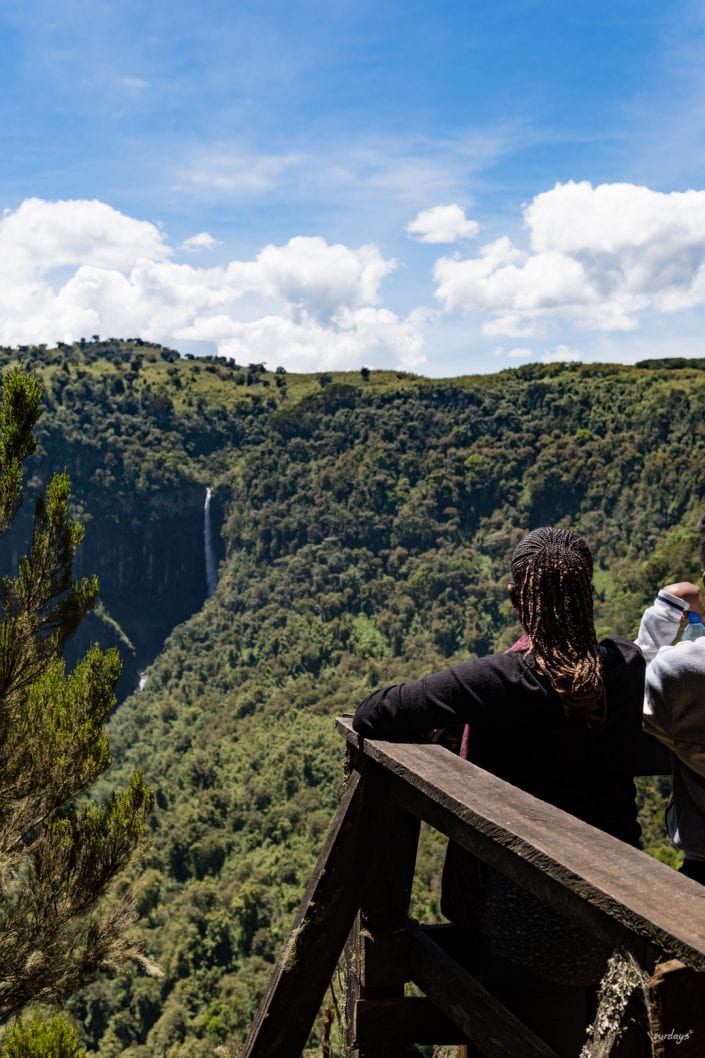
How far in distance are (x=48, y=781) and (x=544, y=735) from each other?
6.07 m

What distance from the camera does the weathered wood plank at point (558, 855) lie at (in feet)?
3.70

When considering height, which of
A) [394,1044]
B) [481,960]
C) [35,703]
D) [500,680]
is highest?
[500,680]

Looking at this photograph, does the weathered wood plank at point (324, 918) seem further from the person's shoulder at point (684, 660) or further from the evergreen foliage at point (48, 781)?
the evergreen foliage at point (48, 781)

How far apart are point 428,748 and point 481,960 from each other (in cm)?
52

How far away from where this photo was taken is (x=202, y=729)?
6644 cm

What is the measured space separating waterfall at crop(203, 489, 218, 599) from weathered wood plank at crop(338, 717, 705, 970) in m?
90.6

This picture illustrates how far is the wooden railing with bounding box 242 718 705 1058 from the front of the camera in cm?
121

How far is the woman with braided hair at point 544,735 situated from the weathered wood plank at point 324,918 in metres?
0.17

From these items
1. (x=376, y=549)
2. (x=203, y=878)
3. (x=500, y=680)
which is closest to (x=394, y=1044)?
(x=500, y=680)

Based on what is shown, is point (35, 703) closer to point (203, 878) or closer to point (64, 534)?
point (64, 534)

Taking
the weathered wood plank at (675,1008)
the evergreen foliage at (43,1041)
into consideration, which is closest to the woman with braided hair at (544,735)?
the weathered wood plank at (675,1008)

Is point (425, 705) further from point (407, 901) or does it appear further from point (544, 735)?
point (407, 901)

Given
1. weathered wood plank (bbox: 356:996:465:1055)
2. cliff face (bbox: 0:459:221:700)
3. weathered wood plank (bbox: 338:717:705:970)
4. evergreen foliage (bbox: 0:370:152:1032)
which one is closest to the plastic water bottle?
weathered wood plank (bbox: 338:717:705:970)

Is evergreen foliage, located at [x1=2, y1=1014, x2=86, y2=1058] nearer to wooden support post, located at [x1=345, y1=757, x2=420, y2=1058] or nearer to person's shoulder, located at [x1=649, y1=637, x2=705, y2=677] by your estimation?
wooden support post, located at [x1=345, y1=757, x2=420, y2=1058]
